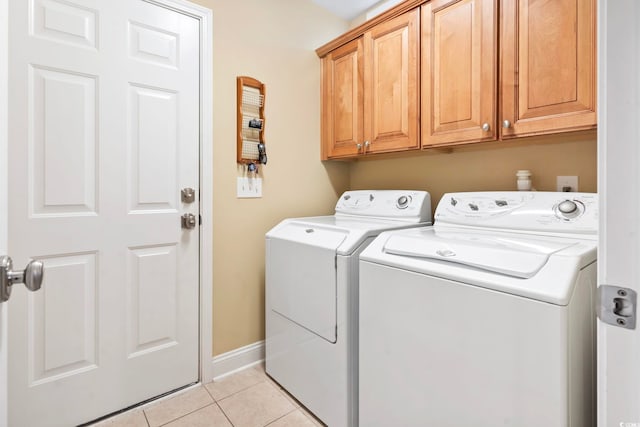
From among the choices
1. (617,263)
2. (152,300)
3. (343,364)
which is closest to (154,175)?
(152,300)

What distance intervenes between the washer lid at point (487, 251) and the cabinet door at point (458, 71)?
0.60 meters

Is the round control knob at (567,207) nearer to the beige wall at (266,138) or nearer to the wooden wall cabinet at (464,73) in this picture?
the wooden wall cabinet at (464,73)

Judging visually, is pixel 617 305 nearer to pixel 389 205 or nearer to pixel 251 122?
pixel 389 205

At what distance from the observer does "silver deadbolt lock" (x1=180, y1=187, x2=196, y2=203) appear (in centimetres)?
179

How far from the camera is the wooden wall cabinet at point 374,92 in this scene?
1773mm

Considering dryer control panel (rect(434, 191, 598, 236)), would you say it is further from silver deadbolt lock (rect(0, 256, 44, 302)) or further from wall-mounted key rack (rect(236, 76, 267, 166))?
silver deadbolt lock (rect(0, 256, 44, 302))

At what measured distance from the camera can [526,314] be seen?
885 mm

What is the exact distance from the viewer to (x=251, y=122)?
1.98 meters

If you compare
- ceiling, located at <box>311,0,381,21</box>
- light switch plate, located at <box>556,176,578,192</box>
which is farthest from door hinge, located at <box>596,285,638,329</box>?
ceiling, located at <box>311,0,381,21</box>

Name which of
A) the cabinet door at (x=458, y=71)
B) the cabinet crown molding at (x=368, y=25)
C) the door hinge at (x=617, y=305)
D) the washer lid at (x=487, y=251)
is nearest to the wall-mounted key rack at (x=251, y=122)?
the cabinet crown molding at (x=368, y=25)

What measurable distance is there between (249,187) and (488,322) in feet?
5.00

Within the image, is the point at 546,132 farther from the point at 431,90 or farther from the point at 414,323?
the point at 414,323

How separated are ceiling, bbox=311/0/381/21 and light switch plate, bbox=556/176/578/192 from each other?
5.49 feet

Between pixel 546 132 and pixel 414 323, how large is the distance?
3.12 ft
